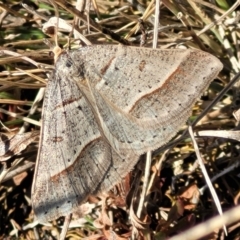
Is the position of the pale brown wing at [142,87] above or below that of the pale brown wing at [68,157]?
above

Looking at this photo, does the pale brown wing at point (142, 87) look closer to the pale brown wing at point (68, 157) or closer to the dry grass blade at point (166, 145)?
the pale brown wing at point (68, 157)

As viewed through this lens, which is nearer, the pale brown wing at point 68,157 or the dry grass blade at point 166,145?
the pale brown wing at point 68,157

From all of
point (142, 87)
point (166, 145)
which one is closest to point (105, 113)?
point (142, 87)

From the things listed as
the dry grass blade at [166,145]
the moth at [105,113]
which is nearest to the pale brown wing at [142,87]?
the moth at [105,113]

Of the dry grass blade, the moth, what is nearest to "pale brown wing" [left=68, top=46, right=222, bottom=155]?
the moth

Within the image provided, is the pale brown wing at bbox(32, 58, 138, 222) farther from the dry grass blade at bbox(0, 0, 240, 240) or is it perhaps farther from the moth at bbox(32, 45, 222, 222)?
the dry grass blade at bbox(0, 0, 240, 240)

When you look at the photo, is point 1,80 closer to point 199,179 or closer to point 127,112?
point 127,112

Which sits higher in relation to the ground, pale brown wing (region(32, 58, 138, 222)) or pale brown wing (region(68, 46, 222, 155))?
pale brown wing (region(68, 46, 222, 155))

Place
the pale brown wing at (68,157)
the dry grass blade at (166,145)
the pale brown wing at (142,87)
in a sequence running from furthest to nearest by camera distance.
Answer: the dry grass blade at (166,145), the pale brown wing at (68,157), the pale brown wing at (142,87)
